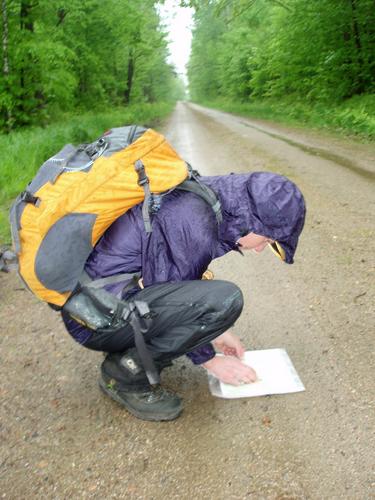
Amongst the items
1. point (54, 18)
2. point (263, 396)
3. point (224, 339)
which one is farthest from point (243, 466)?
point (54, 18)

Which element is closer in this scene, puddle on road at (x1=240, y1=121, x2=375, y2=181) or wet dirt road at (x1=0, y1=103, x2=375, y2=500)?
wet dirt road at (x1=0, y1=103, x2=375, y2=500)

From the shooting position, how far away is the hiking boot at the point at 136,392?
7.76 feet

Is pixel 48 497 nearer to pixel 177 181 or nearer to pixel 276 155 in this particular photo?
pixel 177 181

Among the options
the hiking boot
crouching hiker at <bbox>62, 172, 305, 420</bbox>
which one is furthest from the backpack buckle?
the hiking boot

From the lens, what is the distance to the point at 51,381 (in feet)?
8.95

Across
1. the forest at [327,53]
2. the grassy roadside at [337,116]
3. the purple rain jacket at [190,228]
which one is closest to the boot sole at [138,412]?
the purple rain jacket at [190,228]

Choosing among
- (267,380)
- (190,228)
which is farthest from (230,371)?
(190,228)

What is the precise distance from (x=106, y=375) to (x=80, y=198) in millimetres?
1105

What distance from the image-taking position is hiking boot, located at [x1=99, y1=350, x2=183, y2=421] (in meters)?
2.37

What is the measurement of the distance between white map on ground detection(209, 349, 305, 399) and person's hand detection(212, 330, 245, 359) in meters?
0.07

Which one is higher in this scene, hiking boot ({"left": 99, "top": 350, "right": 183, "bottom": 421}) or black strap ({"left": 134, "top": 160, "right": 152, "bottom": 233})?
Answer: black strap ({"left": 134, "top": 160, "right": 152, "bottom": 233})

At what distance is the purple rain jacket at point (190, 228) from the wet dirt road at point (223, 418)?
2.55 feet

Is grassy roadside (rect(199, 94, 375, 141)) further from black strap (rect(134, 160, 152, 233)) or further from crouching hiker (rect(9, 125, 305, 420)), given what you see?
black strap (rect(134, 160, 152, 233))

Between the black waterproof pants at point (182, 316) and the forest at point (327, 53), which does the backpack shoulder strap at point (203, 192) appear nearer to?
the black waterproof pants at point (182, 316)
